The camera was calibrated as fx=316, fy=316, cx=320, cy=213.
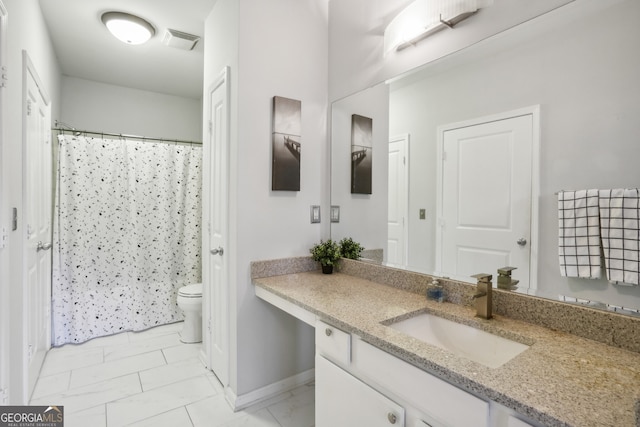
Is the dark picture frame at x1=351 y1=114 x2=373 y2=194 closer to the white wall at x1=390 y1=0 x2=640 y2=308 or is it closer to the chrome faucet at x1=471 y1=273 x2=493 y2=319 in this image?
the white wall at x1=390 y1=0 x2=640 y2=308

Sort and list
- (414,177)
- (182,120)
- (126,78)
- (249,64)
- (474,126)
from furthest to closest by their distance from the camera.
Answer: (182,120), (126,78), (249,64), (414,177), (474,126)

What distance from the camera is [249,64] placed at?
192 cm

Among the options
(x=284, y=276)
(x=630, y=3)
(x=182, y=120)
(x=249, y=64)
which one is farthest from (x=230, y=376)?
(x=182, y=120)

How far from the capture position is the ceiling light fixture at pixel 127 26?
2336 mm

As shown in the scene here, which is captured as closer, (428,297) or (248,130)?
(428,297)

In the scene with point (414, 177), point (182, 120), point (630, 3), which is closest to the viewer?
point (630, 3)

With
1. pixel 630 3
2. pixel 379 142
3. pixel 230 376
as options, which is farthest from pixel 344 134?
pixel 230 376

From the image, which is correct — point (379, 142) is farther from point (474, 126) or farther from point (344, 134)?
point (474, 126)

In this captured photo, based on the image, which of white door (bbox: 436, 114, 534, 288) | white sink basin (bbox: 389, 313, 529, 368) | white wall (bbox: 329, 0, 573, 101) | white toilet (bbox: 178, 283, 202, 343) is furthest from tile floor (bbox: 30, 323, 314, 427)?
white wall (bbox: 329, 0, 573, 101)

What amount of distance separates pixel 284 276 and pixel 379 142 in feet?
3.38

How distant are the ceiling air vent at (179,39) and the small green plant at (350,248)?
2.16 meters

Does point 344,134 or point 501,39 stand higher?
point 501,39

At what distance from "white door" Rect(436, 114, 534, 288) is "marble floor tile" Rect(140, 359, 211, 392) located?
1.81 metres

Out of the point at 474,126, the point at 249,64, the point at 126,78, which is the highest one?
the point at 126,78
